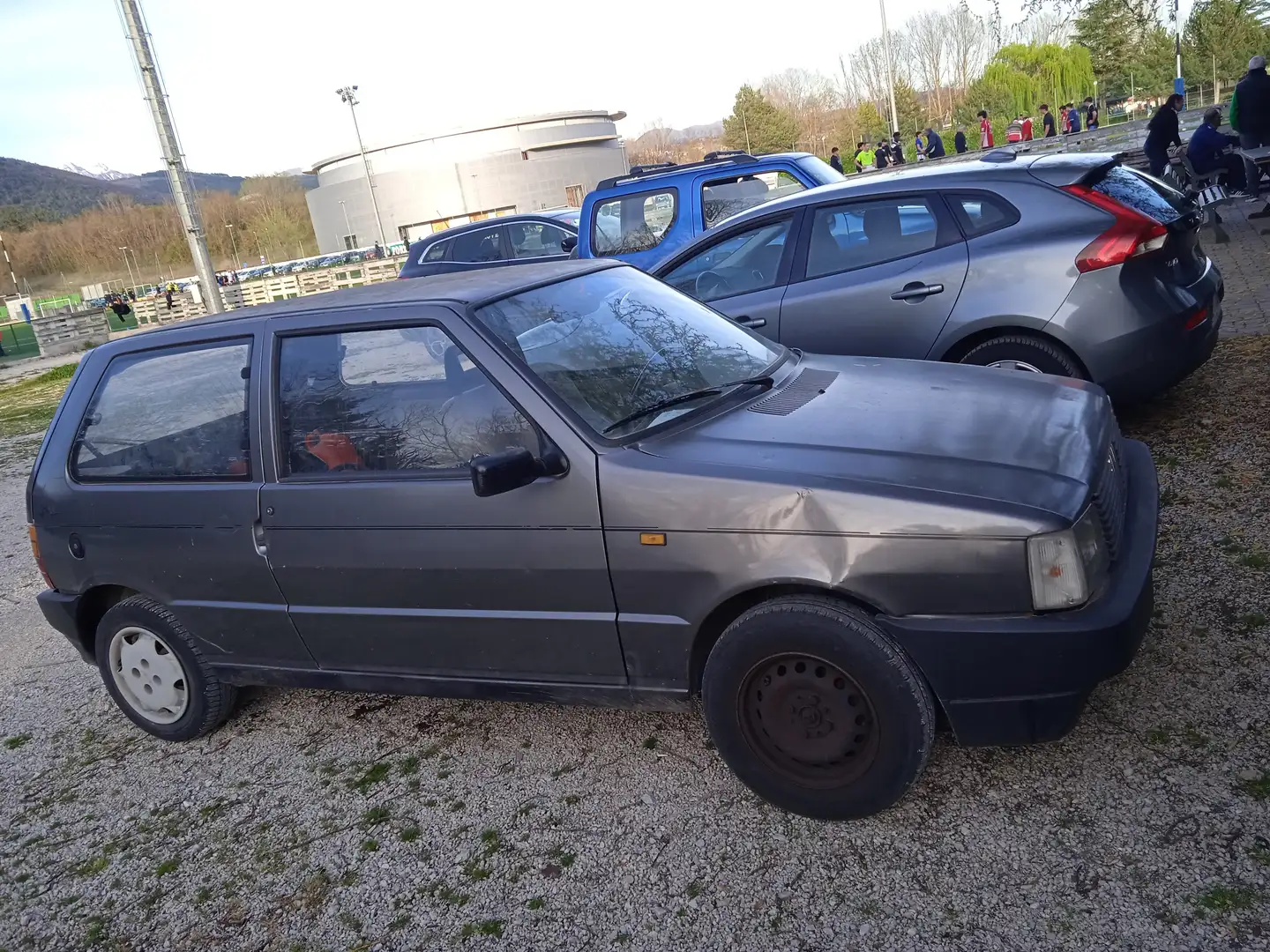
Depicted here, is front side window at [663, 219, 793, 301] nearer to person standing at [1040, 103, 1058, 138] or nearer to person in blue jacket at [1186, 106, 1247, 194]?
person in blue jacket at [1186, 106, 1247, 194]

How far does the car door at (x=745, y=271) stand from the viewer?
6066 mm

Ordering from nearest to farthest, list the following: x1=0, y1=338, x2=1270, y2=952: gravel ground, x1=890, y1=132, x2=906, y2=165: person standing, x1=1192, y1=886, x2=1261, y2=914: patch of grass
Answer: x1=1192, y1=886, x2=1261, y2=914: patch of grass
x1=0, y1=338, x2=1270, y2=952: gravel ground
x1=890, y1=132, x2=906, y2=165: person standing

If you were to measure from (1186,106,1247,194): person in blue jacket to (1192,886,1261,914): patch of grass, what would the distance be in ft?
40.1

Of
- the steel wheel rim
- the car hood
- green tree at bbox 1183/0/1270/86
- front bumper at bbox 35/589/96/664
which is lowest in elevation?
the steel wheel rim

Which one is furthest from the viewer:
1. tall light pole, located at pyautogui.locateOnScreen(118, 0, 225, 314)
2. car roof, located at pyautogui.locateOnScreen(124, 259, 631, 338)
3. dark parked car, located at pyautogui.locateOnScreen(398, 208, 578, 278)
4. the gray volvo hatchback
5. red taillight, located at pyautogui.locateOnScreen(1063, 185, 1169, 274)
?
tall light pole, located at pyautogui.locateOnScreen(118, 0, 225, 314)

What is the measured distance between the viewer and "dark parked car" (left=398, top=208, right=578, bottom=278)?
1277 centimetres

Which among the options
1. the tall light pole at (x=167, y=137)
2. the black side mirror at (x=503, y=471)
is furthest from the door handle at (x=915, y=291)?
the tall light pole at (x=167, y=137)

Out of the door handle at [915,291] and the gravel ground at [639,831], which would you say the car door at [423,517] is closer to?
the gravel ground at [639,831]

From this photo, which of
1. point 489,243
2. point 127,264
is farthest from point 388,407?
point 127,264

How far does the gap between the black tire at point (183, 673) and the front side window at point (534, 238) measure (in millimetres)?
9052

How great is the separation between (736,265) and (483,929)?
181 inches

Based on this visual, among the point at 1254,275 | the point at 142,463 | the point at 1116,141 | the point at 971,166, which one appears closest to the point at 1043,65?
the point at 1116,141

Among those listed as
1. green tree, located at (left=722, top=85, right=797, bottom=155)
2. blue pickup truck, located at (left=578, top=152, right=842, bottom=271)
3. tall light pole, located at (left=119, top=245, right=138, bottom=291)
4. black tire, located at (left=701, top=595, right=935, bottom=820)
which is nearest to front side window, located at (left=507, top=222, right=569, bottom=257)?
blue pickup truck, located at (left=578, top=152, right=842, bottom=271)

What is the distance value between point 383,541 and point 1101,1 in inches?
603
